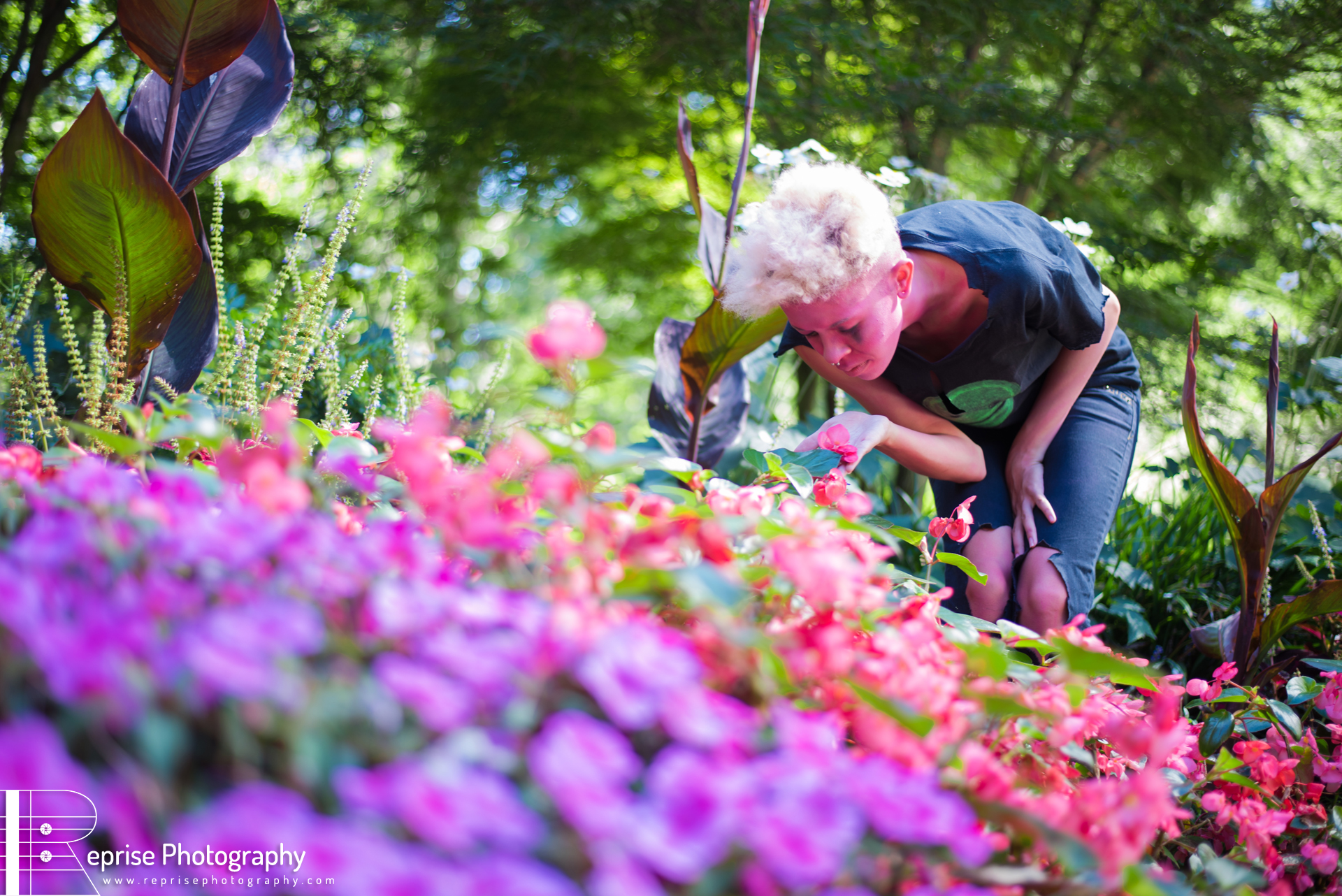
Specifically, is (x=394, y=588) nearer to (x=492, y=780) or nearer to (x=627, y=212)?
(x=492, y=780)

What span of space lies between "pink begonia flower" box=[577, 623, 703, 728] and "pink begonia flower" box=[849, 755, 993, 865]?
11 cm

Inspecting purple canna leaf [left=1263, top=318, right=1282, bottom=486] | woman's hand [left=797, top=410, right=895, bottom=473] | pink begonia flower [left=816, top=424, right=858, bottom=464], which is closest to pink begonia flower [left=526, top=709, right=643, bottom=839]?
pink begonia flower [left=816, top=424, right=858, bottom=464]

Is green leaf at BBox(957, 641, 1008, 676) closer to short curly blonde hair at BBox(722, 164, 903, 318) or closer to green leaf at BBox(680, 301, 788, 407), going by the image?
short curly blonde hair at BBox(722, 164, 903, 318)

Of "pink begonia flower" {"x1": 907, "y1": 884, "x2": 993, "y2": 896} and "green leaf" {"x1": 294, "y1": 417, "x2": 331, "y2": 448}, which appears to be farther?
"green leaf" {"x1": 294, "y1": 417, "x2": 331, "y2": 448}

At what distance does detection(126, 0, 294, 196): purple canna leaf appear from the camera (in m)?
1.59

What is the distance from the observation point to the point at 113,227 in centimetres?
135

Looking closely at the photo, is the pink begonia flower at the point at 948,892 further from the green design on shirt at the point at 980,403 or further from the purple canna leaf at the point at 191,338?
the purple canna leaf at the point at 191,338

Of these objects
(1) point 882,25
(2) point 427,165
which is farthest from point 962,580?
(2) point 427,165

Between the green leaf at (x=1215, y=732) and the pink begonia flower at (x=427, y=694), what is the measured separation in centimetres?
122

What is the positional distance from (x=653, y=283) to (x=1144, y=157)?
3.20 meters

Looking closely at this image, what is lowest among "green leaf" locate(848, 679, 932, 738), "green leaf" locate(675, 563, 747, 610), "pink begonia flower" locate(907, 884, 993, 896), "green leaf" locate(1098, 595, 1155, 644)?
"green leaf" locate(1098, 595, 1155, 644)

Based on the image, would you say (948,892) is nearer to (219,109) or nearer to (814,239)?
(814,239)

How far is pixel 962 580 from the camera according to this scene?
1990mm

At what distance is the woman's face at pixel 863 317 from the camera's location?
151 centimetres
